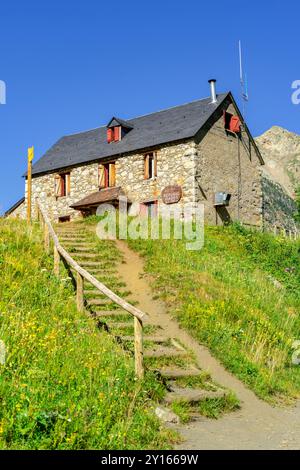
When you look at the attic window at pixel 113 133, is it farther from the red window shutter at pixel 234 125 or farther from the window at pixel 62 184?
the red window shutter at pixel 234 125

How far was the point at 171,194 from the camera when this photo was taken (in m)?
26.2

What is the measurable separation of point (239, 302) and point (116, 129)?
19.9 meters

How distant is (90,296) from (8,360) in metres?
5.58

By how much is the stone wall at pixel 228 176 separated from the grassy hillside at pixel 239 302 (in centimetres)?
569

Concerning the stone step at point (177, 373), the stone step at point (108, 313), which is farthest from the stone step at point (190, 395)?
the stone step at point (108, 313)

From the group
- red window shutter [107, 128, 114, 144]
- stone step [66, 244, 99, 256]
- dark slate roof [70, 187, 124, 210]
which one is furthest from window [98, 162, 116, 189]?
stone step [66, 244, 99, 256]

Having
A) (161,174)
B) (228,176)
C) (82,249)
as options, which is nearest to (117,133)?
(161,174)

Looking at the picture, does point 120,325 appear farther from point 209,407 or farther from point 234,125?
point 234,125

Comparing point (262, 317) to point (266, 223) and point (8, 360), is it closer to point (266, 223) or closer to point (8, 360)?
point (8, 360)

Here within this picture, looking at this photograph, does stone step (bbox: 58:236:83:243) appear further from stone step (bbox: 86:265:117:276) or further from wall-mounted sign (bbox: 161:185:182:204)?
wall-mounted sign (bbox: 161:185:182:204)

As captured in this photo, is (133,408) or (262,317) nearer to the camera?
(133,408)

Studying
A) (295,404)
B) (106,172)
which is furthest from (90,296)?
(106,172)

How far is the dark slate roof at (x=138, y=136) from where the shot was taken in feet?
89.7

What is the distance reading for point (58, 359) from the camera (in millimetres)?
7469
